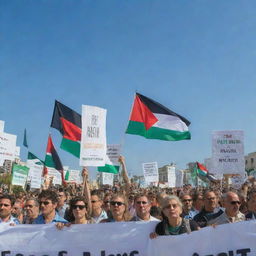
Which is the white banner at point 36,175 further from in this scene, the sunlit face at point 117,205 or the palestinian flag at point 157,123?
the sunlit face at point 117,205

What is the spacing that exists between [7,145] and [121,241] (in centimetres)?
863

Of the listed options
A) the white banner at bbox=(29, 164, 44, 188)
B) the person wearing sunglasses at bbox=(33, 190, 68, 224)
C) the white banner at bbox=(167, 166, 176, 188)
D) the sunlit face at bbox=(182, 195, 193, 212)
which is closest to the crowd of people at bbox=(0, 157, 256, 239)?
the person wearing sunglasses at bbox=(33, 190, 68, 224)

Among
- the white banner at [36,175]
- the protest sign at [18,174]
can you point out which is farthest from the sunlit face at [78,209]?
the white banner at [36,175]

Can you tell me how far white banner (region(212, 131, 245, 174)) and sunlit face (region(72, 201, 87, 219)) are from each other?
6.48 m

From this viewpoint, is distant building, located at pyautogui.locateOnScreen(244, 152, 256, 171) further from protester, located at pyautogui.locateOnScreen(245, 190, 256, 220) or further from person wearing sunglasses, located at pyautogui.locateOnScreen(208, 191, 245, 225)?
person wearing sunglasses, located at pyautogui.locateOnScreen(208, 191, 245, 225)

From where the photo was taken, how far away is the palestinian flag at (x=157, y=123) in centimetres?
948

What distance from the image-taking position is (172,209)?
4086mm

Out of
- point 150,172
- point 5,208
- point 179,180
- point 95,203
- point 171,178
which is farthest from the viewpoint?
point 179,180

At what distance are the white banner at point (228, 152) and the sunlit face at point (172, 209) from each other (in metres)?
6.71

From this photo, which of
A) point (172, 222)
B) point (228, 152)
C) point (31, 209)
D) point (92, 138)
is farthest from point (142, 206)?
point (228, 152)

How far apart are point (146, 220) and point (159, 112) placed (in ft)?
16.4

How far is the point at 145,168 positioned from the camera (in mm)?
17969

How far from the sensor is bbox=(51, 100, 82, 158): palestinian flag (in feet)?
33.2

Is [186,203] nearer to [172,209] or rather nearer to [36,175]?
[172,209]
